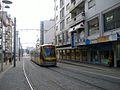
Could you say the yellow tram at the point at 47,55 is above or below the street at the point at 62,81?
above

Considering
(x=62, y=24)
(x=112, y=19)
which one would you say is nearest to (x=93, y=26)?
(x=112, y=19)

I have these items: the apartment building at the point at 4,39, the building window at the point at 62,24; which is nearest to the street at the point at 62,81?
the apartment building at the point at 4,39

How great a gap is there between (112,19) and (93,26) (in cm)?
874

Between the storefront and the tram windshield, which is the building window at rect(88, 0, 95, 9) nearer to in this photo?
the storefront

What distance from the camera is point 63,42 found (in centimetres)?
7662

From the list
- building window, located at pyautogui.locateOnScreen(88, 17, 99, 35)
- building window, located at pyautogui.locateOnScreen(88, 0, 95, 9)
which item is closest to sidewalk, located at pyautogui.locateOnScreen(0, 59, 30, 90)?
building window, located at pyautogui.locateOnScreen(88, 17, 99, 35)

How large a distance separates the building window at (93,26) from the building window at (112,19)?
3878 millimetres

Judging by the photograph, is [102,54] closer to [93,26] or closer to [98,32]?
[98,32]

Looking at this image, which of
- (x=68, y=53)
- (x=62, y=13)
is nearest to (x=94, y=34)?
(x=68, y=53)

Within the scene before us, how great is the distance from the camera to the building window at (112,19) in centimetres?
3612

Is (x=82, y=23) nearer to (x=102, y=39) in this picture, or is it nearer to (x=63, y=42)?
(x=102, y=39)

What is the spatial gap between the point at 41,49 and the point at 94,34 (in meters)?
9.53

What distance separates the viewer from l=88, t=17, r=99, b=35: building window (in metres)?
44.5

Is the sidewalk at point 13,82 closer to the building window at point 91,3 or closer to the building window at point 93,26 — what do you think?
the building window at point 93,26
